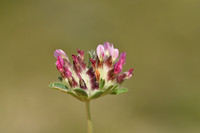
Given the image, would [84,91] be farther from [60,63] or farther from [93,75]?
[60,63]

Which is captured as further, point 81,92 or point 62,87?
point 62,87

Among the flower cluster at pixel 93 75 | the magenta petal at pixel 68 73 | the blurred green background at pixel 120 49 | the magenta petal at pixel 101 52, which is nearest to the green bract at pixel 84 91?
the flower cluster at pixel 93 75

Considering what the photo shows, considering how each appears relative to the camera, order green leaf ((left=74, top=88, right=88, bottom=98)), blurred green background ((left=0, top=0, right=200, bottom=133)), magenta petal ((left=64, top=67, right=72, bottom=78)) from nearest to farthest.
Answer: green leaf ((left=74, top=88, right=88, bottom=98)) → magenta petal ((left=64, top=67, right=72, bottom=78)) → blurred green background ((left=0, top=0, right=200, bottom=133))

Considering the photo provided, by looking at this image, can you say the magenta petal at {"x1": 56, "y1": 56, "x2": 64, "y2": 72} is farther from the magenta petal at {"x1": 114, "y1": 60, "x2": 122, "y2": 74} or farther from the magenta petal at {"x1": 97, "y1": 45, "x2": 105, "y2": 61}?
the magenta petal at {"x1": 114, "y1": 60, "x2": 122, "y2": 74}

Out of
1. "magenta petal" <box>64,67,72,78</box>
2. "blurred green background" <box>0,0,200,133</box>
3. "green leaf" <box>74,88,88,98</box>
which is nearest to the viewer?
"green leaf" <box>74,88,88,98</box>

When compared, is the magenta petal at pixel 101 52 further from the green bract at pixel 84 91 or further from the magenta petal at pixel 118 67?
the green bract at pixel 84 91

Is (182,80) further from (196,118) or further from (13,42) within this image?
(13,42)

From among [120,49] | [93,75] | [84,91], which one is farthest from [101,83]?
[120,49]

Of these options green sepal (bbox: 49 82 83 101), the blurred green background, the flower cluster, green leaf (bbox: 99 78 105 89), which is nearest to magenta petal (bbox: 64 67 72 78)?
the flower cluster
